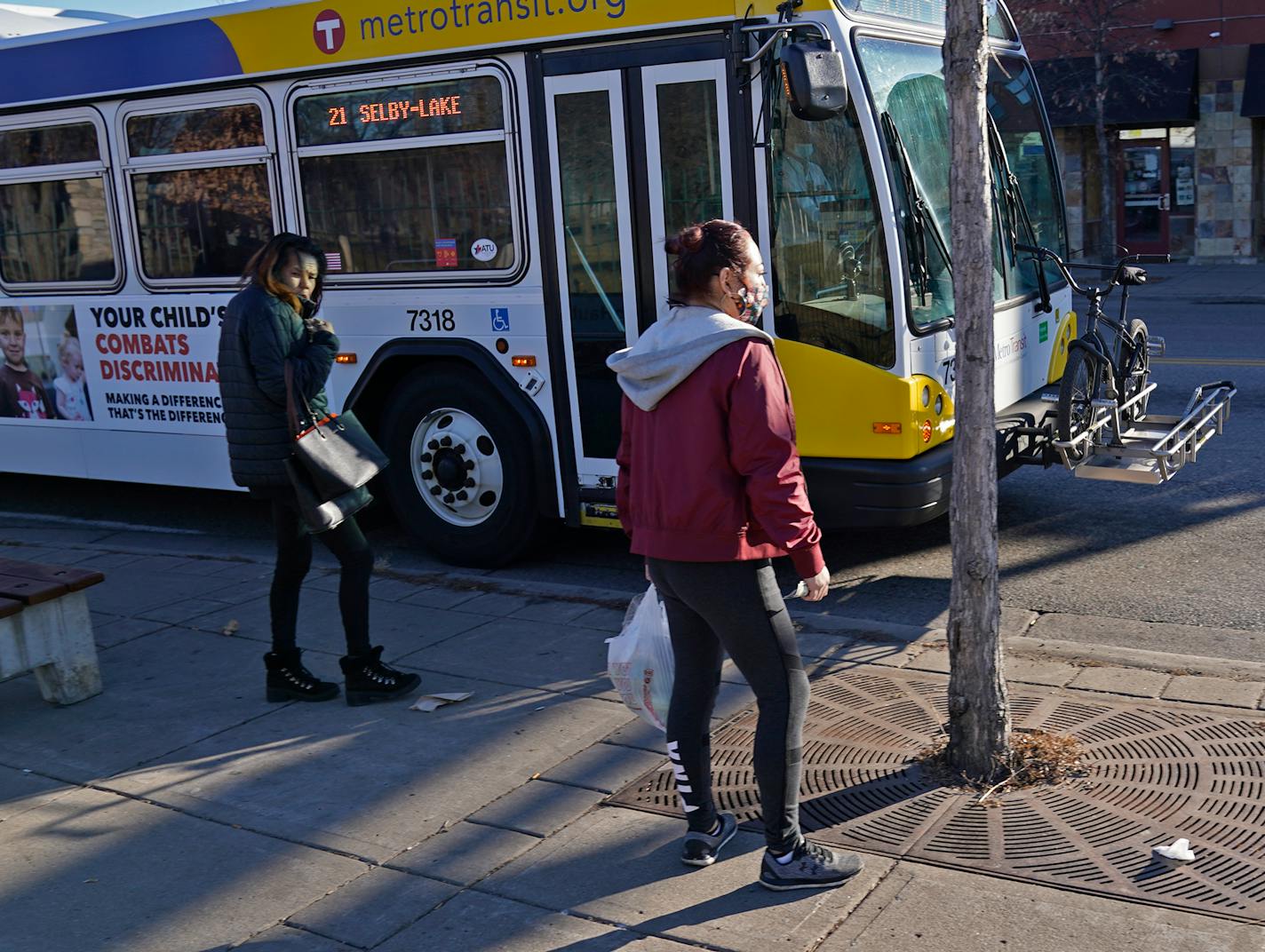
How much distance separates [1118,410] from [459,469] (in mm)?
3434

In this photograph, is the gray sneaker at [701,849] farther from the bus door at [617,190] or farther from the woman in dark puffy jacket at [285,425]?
the bus door at [617,190]

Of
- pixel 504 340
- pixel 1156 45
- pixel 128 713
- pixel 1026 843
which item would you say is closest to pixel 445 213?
pixel 504 340

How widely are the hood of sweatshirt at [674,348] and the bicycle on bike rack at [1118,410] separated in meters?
3.53

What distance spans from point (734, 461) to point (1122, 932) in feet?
5.07

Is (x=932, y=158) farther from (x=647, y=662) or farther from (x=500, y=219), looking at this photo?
(x=647, y=662)

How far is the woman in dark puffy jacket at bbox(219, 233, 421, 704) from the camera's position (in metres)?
5.34

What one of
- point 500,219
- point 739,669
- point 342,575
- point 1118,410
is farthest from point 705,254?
point 1118,410

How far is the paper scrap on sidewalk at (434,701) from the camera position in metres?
5.55

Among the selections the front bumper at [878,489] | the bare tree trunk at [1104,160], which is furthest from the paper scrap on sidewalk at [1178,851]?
the bare tree trunk at [1104,160]

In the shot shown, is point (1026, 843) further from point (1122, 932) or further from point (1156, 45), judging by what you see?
point (1156, 45)

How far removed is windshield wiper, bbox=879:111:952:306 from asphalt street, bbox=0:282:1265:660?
4.92 ft

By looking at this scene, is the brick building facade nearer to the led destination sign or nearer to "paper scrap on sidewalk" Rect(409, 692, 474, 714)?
the led destination sign

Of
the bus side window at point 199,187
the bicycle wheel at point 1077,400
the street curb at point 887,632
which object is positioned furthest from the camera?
the bus side window at point 199,187

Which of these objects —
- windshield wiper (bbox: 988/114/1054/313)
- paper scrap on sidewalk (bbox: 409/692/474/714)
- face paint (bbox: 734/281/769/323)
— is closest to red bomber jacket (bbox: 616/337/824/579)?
face paint (bbox: 734/281/769/323)
